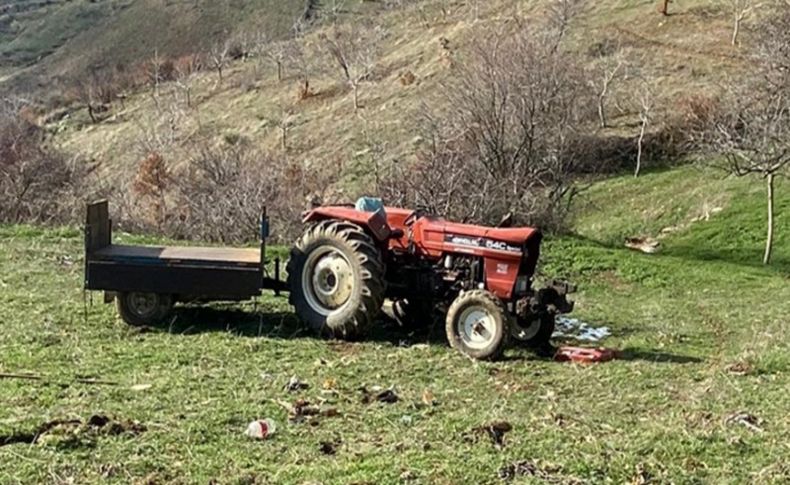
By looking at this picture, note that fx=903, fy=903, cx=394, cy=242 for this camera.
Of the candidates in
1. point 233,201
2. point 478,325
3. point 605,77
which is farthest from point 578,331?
point 605,77

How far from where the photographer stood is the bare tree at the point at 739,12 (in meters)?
47.3

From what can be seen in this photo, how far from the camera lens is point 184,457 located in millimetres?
5445

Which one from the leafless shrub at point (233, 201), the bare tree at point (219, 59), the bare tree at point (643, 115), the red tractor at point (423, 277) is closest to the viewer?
the red tractor at point (423, 277)

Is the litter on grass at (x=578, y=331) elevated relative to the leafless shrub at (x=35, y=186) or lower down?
lower down

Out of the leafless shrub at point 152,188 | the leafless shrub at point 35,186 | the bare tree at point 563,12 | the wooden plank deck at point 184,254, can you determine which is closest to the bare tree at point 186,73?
the leafless shrub at point 152,188

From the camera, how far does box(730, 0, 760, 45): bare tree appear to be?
4728 cm

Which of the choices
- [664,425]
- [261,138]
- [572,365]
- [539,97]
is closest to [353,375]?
[572,365]

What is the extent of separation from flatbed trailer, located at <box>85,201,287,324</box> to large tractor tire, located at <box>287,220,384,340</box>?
0.46 meters

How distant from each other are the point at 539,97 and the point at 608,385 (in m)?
18.4

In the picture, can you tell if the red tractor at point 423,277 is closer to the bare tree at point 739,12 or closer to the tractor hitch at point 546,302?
the tractor hitch at point 546,302

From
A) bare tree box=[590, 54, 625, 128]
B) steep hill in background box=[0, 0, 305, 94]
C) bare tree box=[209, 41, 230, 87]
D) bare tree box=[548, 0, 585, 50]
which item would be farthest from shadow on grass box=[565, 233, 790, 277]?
steep hill in background box=[0, 0, 305, 94]

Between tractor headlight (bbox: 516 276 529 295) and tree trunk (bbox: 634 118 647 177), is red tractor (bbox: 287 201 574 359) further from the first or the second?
tree trunk (bbox: 634 118 647 177)

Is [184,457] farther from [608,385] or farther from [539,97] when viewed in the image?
[539,97]

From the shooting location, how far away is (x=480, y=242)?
9.41 m
